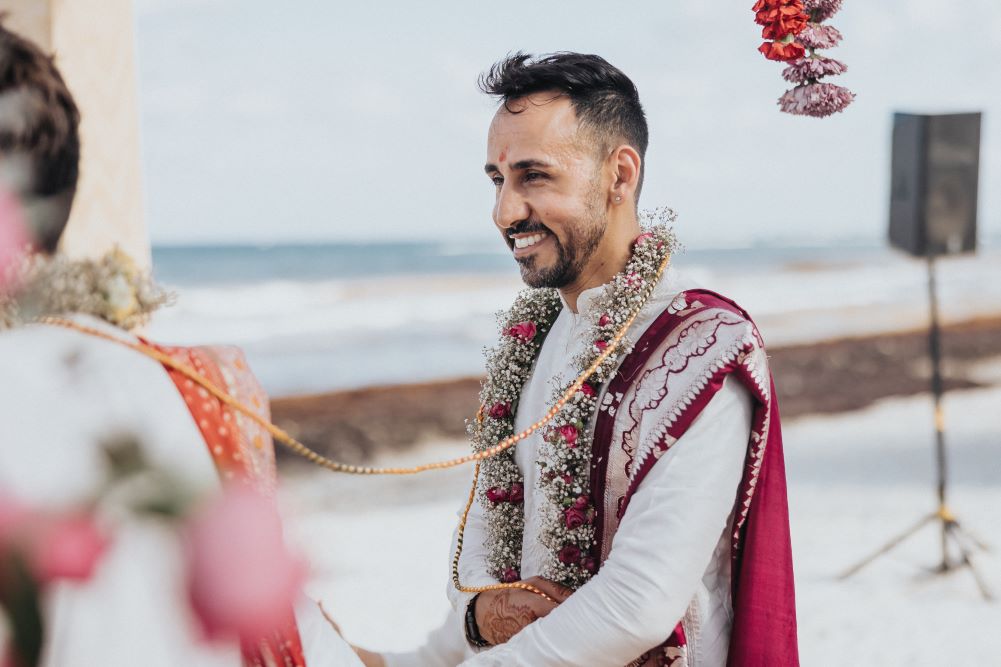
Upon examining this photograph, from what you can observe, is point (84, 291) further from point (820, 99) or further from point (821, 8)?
point (821, 8)

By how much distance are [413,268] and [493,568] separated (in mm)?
27547

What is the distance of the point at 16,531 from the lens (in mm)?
803

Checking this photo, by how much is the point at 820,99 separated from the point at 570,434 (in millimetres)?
831

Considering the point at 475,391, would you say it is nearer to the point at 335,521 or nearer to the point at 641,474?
the point at 335,521

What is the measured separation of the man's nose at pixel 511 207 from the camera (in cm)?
212

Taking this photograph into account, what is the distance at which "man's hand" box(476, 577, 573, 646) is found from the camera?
206cm

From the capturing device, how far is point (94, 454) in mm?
963

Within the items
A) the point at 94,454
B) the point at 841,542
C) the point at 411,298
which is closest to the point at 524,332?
the point at 94,454

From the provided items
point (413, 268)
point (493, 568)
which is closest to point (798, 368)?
point (493, 568)

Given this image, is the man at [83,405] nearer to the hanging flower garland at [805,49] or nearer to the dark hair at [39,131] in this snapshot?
the dark hair at [39,131]

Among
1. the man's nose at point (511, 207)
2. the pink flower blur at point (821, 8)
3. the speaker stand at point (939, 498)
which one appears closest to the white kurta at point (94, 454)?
the man's nose at point (511, 207)

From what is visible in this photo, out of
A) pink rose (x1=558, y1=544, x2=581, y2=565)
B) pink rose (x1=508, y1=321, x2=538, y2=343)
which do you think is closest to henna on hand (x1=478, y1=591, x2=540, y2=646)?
pink rose (x1=558, y1=544, x2=581, y2=565)

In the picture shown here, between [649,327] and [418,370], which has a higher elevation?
[649,327]

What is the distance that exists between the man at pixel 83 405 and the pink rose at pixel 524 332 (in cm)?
121
